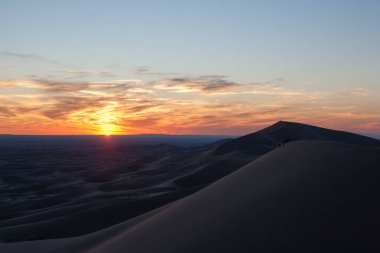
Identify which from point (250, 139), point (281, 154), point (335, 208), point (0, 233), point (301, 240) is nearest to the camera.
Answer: point (301, 240)

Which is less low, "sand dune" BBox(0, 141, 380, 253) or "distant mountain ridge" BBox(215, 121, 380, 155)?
"distant mountain ridge" BBox(215, 121, 380, 155)

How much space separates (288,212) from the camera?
187 inches

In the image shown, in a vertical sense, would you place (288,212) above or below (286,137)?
below

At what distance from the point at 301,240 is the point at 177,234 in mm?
2072

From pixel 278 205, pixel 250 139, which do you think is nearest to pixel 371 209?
pixel 278 205

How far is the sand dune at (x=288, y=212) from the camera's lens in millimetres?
4027

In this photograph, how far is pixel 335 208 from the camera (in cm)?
444

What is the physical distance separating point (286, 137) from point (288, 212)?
37.7m

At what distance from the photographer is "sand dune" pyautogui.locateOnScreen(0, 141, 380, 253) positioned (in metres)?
4.03

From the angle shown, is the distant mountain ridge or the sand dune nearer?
the sand dune

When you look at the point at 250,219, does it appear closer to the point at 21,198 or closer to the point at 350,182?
the point at 350,182

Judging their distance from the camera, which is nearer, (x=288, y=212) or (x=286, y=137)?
(x=288, y=212)

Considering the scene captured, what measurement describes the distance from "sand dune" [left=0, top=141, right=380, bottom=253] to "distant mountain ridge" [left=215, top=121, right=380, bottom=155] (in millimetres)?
30380

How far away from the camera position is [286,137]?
136 ft
